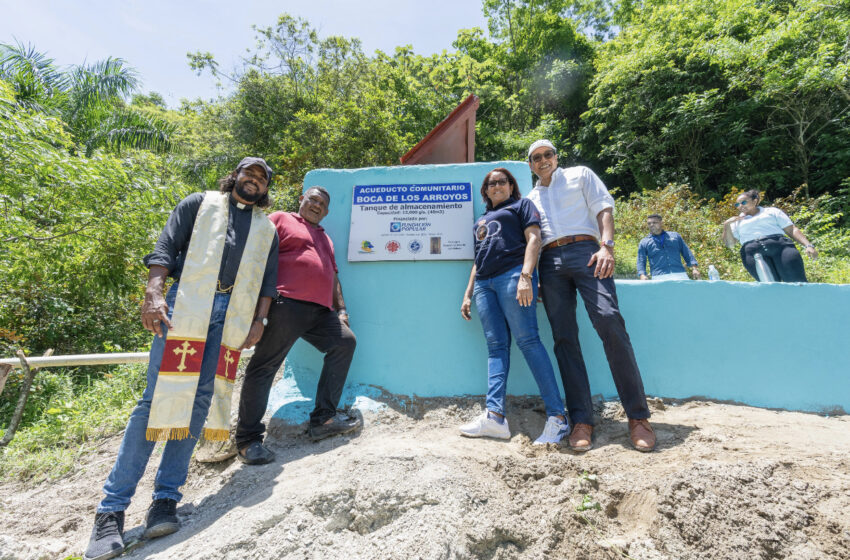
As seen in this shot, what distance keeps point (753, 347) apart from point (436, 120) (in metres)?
12.3

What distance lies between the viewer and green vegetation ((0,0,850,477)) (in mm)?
4316

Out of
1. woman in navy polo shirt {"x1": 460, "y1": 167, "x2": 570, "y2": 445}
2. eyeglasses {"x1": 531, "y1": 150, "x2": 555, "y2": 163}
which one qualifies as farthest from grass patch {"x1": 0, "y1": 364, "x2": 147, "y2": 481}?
eyeglasses {"x1": 531, "y1": 150, "x2": 555, "y2": 163}

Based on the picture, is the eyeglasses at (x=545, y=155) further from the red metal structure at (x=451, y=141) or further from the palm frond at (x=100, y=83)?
the palm frond at (x=100, y=83)

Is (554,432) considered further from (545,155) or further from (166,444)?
(166,444)

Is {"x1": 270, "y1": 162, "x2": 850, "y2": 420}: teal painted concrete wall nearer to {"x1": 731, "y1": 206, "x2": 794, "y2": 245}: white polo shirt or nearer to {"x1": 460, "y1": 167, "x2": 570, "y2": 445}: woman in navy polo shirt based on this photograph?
{"x1": 460, "y1": 167, "x2": 570, "y2": 445}: woman in navy polo shirt

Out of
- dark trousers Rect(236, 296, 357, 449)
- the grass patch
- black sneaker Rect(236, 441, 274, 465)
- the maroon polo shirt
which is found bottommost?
the grass patch

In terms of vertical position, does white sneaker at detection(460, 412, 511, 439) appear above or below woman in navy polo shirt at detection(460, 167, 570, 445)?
Answer: below

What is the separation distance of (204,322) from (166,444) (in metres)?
0.62

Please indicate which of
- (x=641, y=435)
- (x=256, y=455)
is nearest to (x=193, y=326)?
(x=256, y=455)

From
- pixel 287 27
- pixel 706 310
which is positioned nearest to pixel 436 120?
pixel 287 27

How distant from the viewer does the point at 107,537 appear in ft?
5.62

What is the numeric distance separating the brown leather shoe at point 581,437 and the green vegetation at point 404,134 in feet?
11.3

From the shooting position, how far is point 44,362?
9.73 ft

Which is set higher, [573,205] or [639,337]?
[573,205]
